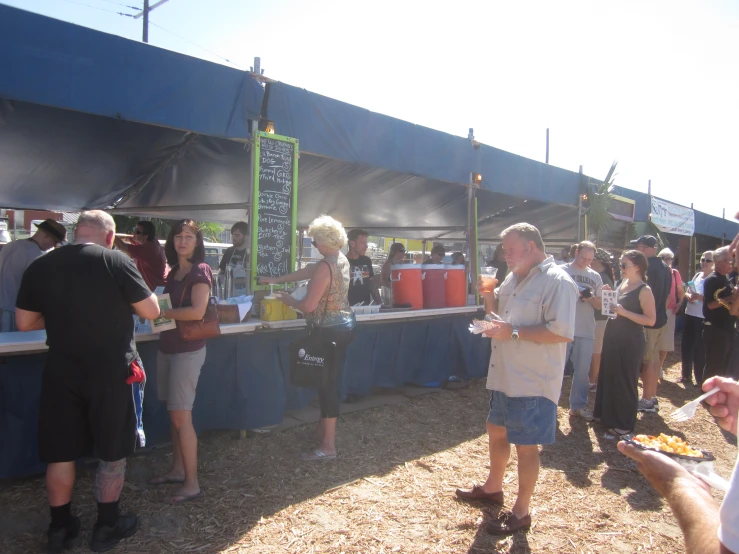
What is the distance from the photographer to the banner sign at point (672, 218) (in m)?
10.4

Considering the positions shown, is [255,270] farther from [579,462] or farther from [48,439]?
[579,462]

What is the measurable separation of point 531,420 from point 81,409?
7.69ft

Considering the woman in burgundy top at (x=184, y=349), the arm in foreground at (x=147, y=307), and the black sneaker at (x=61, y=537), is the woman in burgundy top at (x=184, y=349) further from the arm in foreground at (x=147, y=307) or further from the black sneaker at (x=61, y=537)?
the black sneaker at (x=61, y=537)

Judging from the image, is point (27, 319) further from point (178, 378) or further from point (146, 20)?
point (146, 20)

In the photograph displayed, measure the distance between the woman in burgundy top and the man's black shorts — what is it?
480 mm

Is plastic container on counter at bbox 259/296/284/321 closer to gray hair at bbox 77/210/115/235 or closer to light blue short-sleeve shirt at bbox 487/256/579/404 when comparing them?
gray hair at bbox 77/210/115/235

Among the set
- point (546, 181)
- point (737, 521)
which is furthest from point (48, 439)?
point (546, 181)

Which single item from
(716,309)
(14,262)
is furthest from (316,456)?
(716,309)

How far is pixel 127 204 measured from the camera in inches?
296

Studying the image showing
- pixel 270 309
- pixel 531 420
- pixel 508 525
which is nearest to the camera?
pixel 531 420

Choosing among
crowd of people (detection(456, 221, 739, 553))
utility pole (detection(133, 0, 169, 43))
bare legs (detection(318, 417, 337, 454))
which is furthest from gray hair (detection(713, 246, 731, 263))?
utility pole (detection(133, 0, 169, 43))

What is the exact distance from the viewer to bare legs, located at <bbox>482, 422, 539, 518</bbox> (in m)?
2.79

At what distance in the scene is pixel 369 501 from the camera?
10.5 feet

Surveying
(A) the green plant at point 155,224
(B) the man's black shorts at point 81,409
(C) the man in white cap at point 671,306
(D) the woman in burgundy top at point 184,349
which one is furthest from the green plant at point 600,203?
(A) the green plant at point 155,224
